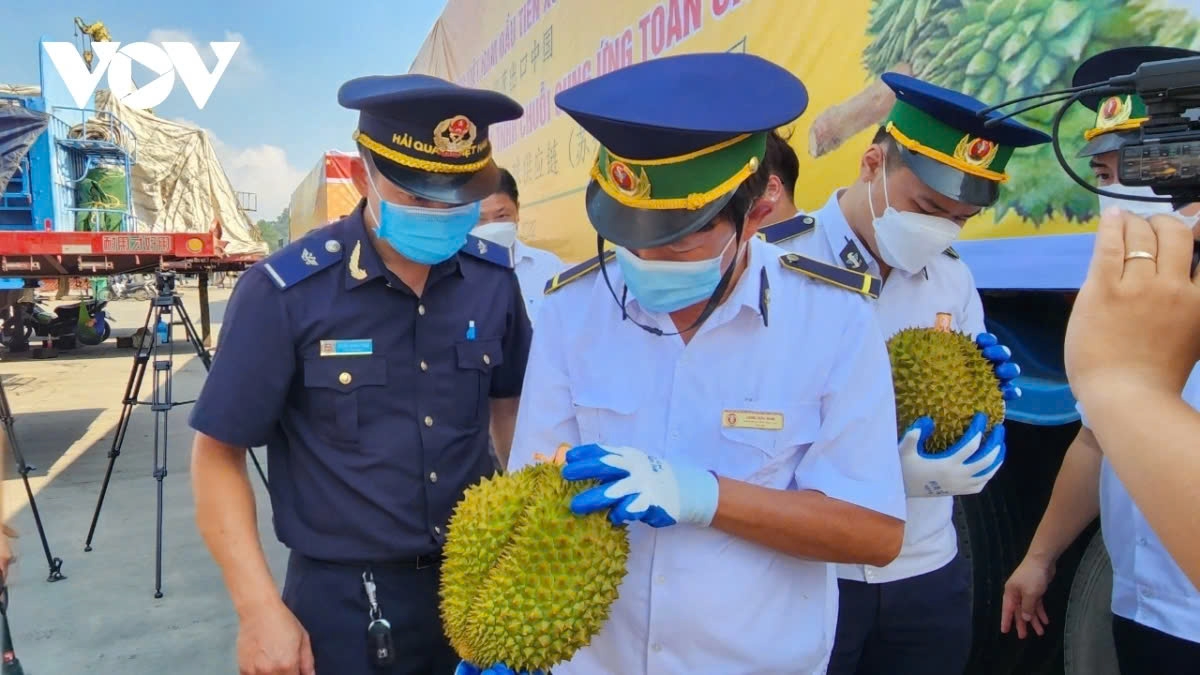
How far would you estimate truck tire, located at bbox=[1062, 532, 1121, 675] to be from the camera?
6.57ft

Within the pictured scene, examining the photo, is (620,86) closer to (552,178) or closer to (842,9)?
(842,9)

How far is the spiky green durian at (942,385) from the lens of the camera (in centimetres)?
145

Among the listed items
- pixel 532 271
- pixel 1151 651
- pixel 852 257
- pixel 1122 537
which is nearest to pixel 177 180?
pixel 532 271

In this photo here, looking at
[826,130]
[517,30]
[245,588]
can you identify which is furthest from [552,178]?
[245,588]

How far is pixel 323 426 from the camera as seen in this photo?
1.66m

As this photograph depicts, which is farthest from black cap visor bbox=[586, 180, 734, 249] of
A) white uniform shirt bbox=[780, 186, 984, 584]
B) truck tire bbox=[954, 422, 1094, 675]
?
truck tire bbox=[954, 422, 1094, 675]

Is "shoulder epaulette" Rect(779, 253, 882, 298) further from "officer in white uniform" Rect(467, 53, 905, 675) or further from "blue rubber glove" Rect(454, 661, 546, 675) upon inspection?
"blue rubber glove" Rect(454, 661, 546, 675)

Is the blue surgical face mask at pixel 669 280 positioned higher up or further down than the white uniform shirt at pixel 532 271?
higher up

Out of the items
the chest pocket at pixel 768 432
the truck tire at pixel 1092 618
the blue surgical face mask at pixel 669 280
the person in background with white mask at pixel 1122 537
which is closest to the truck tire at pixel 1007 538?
the truck tire at pixel 1092 618

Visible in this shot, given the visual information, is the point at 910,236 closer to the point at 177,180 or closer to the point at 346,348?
the point at 346,348

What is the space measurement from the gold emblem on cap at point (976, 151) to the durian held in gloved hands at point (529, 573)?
1262 millimetres

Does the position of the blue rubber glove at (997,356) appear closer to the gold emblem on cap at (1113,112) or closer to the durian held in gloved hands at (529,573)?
the gold emblem on cap at (1113,112)

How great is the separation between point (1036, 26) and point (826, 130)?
2.38 ft

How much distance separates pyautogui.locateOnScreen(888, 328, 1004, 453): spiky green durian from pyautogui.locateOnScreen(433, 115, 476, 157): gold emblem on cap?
1.02m
